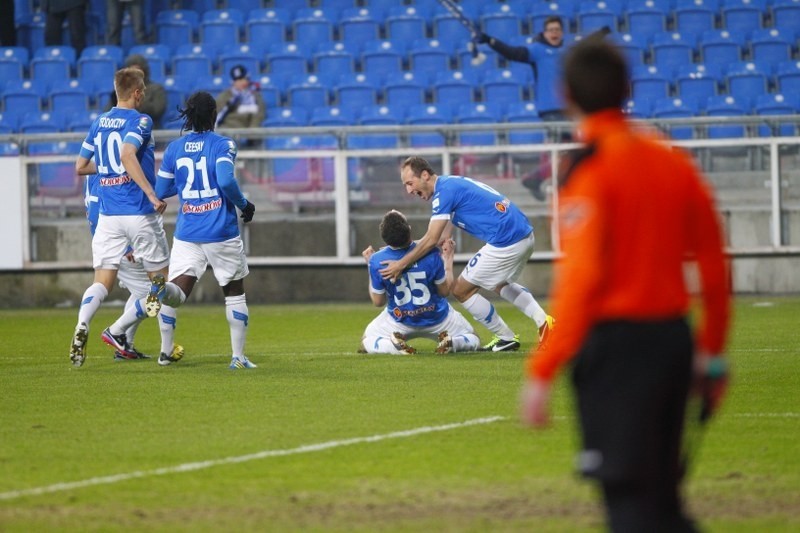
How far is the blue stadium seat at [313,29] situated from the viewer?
22.7m

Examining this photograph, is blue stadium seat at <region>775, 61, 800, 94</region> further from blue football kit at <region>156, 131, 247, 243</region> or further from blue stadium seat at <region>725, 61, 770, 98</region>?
blue football kit at <region>156, 131, 247, 243</region>

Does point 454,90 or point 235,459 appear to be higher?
point 454,90

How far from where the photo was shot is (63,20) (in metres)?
23.6

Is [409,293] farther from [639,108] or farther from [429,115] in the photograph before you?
[639,108]

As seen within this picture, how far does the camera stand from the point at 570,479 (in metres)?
6.07

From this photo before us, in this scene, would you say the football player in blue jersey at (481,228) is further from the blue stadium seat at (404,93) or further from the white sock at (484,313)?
the blue stadium seat at (404,93)

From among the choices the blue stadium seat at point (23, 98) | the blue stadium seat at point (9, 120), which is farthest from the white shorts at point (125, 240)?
the blue stadium seat at point (23, 98)

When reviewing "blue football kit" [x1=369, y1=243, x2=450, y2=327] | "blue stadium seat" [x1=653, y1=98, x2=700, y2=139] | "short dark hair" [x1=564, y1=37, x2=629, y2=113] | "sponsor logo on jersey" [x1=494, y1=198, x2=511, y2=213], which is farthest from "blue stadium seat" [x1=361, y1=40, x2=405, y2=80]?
"short dark hair" [x1=564, y1=37, x2=629, y2=113]

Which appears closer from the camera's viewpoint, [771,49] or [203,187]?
[203,187]

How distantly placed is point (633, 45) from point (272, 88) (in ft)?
18.8

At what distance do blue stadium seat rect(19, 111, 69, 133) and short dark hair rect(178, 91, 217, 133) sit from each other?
1103 centimetres

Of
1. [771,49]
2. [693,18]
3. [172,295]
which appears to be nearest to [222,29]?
[693,18]

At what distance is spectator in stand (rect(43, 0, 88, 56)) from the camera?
73.9 ft

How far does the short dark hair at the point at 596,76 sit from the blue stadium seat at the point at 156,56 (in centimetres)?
1866
